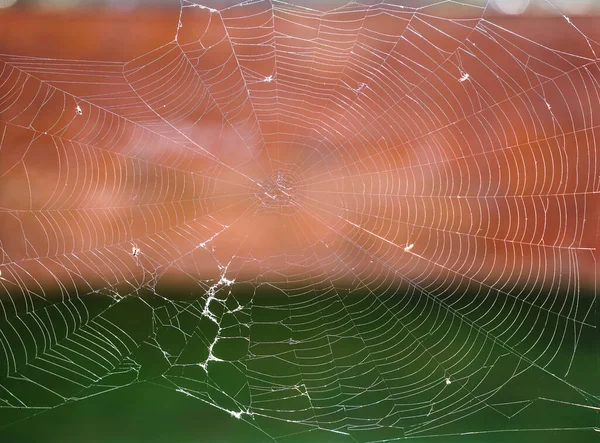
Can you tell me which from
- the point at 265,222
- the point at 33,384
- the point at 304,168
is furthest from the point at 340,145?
the point at 33,384

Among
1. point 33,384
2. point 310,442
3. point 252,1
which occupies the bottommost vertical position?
point 310,442

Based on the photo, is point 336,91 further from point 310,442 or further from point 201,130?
point 310,442

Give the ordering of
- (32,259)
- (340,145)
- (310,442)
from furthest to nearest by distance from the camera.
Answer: (340,145) < (32,259) < (310,442)

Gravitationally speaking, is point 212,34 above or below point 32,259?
above

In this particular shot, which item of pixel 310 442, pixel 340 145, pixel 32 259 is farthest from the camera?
pixel 340 145

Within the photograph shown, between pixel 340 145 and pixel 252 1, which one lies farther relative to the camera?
pixel 340 145

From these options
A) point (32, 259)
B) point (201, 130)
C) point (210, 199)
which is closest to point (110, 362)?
point (32, 259)

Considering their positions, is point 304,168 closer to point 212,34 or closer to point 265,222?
point 265,222
